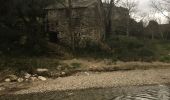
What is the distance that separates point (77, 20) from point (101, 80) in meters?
14.8

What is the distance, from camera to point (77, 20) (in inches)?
1594

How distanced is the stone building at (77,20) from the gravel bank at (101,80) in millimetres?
10405

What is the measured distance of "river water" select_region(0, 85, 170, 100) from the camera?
20000mm

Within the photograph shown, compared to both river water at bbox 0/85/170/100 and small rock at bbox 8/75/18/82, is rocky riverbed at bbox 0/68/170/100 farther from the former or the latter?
small rock at bbox 8/75/18/82

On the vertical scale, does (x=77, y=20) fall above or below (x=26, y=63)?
above

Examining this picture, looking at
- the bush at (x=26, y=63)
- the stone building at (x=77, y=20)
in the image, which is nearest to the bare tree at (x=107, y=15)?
the stone building at (x=77, y=20)

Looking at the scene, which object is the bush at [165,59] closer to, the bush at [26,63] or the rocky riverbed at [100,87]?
the rocky riverbed at [100,87]

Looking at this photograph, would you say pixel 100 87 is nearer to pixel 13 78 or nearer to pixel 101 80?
pixel 101 80

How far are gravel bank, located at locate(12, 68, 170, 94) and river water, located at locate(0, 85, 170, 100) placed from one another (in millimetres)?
1412

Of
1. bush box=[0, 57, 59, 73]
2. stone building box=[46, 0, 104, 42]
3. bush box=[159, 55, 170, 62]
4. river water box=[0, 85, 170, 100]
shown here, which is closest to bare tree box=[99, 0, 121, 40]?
stone building box=[46, 0, 104, 42]

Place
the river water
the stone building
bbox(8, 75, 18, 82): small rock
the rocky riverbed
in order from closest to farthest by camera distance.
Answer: the river water < the rocky riverbed < bbox(8, 75, 18, 82): small rock < the stone building

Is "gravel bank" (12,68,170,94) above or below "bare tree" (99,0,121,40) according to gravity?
below

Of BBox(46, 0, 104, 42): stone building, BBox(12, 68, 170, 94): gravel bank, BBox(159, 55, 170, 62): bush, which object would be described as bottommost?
BBox(12, 68, 170, 94): gravel bank

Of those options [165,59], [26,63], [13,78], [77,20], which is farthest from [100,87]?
[77,20]
